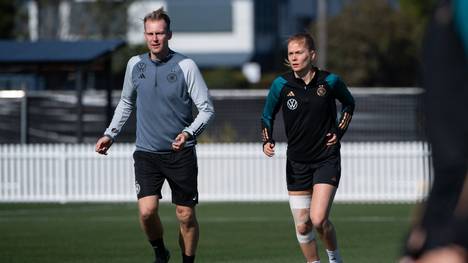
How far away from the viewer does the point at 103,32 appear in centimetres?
4144

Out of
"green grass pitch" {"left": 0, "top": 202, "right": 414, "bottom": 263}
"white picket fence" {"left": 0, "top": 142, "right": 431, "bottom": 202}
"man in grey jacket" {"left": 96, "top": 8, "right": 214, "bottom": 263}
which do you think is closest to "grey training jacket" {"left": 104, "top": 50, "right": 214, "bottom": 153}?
"man in grey jacket" {"left": 96, "top": 8, "right": 214, "bottom": 263}

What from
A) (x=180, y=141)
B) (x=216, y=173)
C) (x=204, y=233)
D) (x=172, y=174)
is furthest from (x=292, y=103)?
(x=216, y=173)

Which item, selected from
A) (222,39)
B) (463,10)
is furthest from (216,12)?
(463,10)

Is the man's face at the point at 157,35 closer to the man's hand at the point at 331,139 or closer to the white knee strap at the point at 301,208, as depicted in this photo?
the man's hand at the point at 331,139

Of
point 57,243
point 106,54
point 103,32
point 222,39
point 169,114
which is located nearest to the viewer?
point 169,114

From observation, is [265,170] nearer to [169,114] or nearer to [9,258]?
[9,258]

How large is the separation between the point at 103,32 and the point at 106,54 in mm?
16992

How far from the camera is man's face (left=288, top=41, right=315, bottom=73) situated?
9.79 m

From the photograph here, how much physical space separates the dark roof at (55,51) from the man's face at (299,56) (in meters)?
14.6

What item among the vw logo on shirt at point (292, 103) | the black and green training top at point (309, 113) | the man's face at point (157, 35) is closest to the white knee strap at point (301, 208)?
the black and green training top at point (309, 113)

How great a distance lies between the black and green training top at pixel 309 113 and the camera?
32.4ft

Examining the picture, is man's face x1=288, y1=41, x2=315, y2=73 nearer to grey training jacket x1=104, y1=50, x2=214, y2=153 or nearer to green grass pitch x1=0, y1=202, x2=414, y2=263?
grey training jacket x1=104, y1=50, x2=214, y2=153

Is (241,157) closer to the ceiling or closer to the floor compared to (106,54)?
closer to the floor

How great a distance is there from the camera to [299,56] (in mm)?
9836
